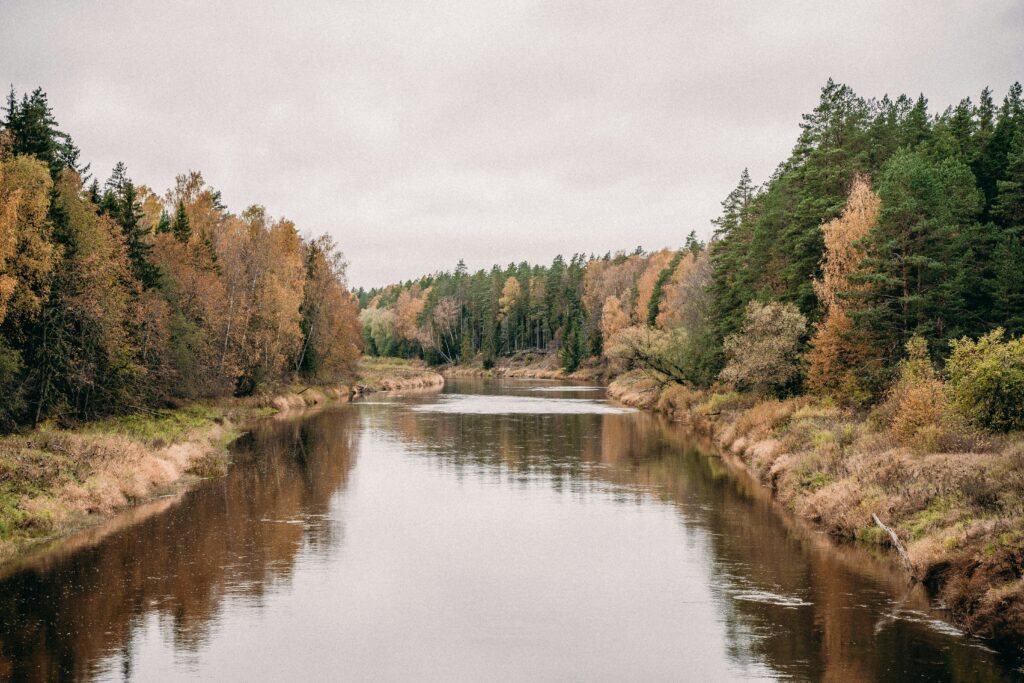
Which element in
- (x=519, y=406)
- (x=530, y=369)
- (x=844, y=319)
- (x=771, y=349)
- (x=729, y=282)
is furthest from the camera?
(x=530, y=369)

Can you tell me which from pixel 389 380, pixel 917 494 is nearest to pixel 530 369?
pixel 389 380

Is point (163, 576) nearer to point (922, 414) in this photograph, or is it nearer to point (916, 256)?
point (922, 414)

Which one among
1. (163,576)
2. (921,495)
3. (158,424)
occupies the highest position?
(158,424)

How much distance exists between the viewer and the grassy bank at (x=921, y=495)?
17609mm

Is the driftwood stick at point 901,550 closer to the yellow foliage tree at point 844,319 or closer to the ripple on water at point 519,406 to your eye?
the yellow foliage tree at point 844,319

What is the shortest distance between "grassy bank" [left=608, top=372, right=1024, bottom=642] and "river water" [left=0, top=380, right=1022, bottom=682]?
949mm

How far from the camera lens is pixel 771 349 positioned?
47781mm

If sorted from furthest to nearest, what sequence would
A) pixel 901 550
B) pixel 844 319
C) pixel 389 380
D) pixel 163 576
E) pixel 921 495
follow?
pixel 389 380
pixel 844 319
pixel 921 495
pixel 163 576
pixel 901 550

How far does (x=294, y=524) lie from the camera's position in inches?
1109

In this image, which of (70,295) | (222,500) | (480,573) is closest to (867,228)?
(480,573)

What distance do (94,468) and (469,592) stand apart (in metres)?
16.6

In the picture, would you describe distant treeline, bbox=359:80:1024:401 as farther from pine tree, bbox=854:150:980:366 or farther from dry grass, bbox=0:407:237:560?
dry grass, bbox=0:407:237:560

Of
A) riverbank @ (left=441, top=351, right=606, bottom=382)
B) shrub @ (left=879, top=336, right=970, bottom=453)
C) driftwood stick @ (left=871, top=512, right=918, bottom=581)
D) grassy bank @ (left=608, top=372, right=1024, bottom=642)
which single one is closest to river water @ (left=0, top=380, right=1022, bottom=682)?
driftwood stick @ (left=871, top=512, right=918, bottom=581)

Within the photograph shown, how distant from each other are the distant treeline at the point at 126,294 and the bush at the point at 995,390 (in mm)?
35375
